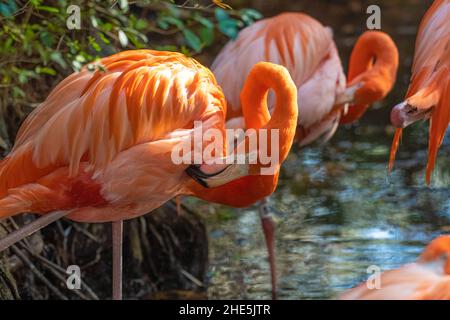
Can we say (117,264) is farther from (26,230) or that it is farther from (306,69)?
(306,69)

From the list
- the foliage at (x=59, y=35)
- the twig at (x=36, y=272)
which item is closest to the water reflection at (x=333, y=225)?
the twig at (x=36, y=272)

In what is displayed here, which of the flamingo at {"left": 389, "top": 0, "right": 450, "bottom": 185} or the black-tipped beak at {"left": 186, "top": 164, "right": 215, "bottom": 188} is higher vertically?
the flamingo at {"left": 389, "top": 0, "right": 450, "bottom": 185}

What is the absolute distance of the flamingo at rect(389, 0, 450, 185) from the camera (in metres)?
3.52

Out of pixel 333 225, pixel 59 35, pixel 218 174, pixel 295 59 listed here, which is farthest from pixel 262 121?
pixel 333 225

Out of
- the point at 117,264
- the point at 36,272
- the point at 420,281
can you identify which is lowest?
the point at 36,272

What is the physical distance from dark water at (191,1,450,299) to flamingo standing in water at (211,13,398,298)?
0.71 ft

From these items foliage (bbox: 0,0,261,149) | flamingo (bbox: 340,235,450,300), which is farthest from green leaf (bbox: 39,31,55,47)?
flamingo (bbox: 340,235,450,300)

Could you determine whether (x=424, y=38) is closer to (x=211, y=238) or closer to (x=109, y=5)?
(x=109, y=5)

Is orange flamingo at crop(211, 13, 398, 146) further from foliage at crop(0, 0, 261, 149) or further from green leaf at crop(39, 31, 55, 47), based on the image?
green leaf at crop(39, 31, 55, 47)

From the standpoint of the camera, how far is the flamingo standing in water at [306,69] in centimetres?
509

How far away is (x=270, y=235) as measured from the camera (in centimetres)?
503

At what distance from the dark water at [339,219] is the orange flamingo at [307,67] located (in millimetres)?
422

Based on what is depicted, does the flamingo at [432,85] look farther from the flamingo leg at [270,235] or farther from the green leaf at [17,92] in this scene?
the green leaf at [17,92]

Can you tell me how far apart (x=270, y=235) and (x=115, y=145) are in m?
1.60
